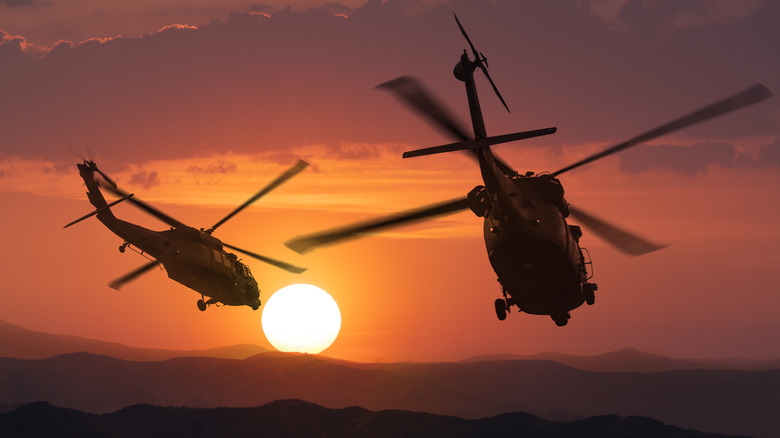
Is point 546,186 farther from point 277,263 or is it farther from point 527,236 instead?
point 277,263

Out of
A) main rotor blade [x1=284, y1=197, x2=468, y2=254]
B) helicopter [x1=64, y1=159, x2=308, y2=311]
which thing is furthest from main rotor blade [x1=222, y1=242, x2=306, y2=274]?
main rotor blade [x1=284, y1=197, x2=468, y2=254]

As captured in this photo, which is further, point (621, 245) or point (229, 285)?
point (229, 285)

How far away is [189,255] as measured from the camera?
47.9m

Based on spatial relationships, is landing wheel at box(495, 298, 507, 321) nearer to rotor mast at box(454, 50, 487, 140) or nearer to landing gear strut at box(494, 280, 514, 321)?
landing gear strut at box(494, 280, 514, 321)

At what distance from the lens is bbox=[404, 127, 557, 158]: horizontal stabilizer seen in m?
23.6

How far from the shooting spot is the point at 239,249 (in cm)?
5131

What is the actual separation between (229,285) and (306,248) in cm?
2368

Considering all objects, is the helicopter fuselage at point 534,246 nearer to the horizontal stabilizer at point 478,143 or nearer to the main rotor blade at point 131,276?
the horizontal stabilizer at point 478,143

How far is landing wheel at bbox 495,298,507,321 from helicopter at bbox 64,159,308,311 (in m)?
20.7

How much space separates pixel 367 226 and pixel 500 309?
6.48 metres

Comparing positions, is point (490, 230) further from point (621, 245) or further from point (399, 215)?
point (621, 245)

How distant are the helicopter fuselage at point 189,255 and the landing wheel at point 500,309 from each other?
23.9m

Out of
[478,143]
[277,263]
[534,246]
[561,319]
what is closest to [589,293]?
[561,319]

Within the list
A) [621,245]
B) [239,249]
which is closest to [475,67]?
[621,245]
